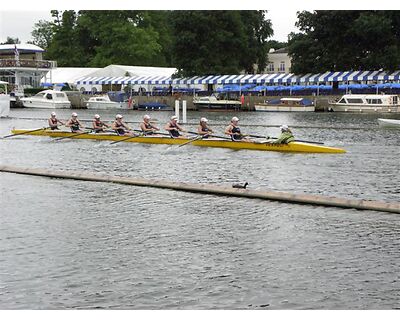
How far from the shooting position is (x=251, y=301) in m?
10.9

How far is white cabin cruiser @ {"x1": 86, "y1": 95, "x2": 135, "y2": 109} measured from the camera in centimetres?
8644

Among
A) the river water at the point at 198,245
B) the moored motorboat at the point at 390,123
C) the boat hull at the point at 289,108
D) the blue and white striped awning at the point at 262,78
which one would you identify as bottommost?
the river water at the point at 198,245

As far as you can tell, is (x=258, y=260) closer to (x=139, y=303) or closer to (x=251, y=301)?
(x=251, y=301)

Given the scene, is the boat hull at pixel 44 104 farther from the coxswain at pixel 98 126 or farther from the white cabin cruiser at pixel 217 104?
the coxswain at pixel 98 126

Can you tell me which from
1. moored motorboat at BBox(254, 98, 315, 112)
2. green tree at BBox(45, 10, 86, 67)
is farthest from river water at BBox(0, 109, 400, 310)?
green tree at BBox(45, 10, 86, 67)

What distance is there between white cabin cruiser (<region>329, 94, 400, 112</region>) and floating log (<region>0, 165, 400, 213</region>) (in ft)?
169

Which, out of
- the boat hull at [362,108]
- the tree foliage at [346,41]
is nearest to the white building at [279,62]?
the tree foliage at [346,41]

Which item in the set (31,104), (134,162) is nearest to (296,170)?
(134,162)

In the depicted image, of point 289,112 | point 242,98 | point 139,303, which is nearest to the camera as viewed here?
point 139,303

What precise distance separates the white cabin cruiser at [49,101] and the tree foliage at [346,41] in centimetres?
3075

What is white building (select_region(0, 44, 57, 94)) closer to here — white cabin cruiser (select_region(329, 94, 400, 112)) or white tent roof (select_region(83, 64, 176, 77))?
white tent roof (select_region(83, 64, 176, 77))

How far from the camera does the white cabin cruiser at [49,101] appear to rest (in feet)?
282

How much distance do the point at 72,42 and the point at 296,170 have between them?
105 m

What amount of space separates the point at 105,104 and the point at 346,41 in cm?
3229
